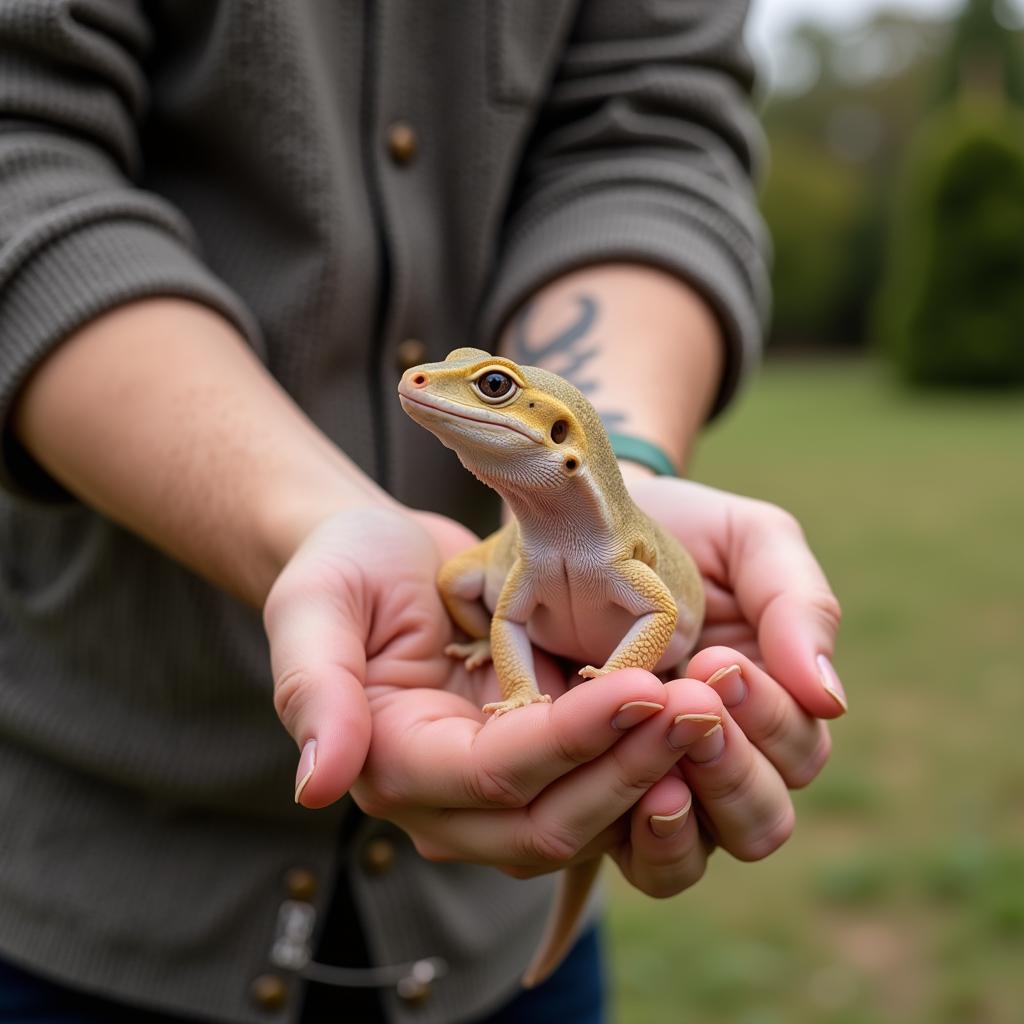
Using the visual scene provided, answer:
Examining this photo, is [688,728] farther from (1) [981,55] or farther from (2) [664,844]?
(1) [981,55]

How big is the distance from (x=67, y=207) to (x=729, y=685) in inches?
64.1

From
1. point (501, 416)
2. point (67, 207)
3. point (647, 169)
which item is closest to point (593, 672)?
point (501, 416)

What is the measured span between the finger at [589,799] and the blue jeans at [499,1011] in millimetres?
1164

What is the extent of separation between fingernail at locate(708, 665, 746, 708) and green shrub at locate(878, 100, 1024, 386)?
2745 centimetres

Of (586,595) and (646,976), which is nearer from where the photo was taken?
(586,595)

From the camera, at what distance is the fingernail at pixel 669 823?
1967 mm

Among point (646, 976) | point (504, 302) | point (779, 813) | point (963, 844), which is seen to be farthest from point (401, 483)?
point (963, 844)

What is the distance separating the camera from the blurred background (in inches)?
204

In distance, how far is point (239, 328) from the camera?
2.65 meters

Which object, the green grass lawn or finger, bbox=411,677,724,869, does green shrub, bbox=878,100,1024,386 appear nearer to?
the green grass lawn

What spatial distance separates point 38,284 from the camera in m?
2.43

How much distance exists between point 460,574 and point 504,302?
1.01 metres

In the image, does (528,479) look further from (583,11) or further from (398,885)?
(583,11)

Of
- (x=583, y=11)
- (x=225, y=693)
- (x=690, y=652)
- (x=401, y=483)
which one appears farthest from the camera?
(x=583, y=11)
